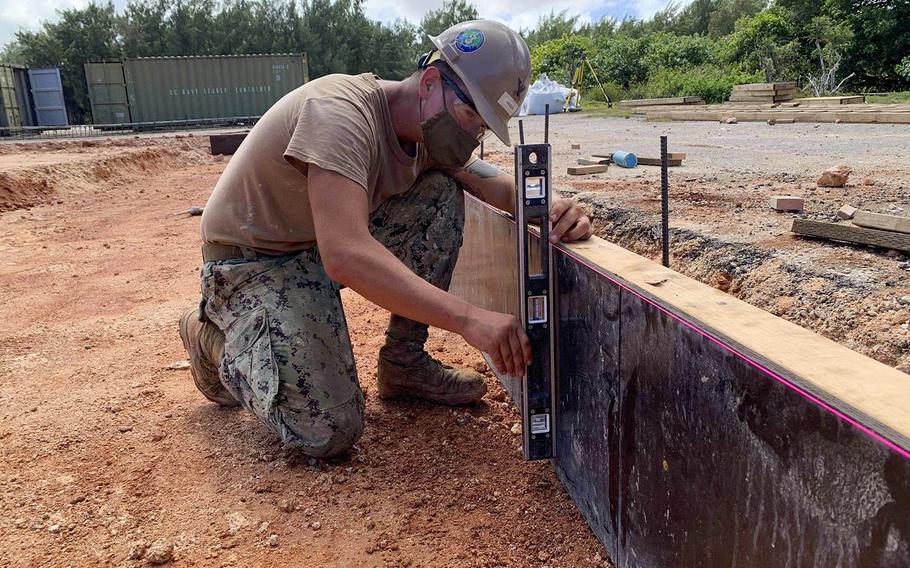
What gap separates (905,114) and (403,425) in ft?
26.4

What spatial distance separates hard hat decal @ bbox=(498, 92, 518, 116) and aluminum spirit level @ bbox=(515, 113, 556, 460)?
0.26 metres

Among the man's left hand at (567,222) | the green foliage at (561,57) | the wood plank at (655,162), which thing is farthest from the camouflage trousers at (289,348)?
the green foliage at (561,57)

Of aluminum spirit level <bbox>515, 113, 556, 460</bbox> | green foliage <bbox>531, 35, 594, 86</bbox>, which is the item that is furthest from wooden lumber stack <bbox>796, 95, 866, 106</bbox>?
green foliage <bbox>531, 35, 594, 86</bbox>

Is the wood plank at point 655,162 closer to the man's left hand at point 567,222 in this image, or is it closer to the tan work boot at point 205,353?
the man's left hand at point 567,222

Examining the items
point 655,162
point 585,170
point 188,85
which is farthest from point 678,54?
point 585,170

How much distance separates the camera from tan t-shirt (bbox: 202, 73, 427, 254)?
1.91m

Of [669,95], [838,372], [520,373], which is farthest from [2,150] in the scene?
[669,95]

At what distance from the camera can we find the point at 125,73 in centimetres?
2144

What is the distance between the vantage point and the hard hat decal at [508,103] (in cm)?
205

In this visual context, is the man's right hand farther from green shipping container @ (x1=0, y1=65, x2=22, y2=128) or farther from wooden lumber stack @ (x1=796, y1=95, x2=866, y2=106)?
green shipping container @ (x1=0, y1=65, x2=22, y2=128)

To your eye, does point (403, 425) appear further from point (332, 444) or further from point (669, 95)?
point (669, 95)

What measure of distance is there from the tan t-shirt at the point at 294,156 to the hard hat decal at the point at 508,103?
1.30 ft

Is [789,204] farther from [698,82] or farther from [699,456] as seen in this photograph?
[698,82]

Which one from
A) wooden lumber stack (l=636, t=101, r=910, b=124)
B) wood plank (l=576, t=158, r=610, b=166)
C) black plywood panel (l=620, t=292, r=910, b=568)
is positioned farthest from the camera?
wooden lumber stack (l=636, t=101, r=910, b=124)
